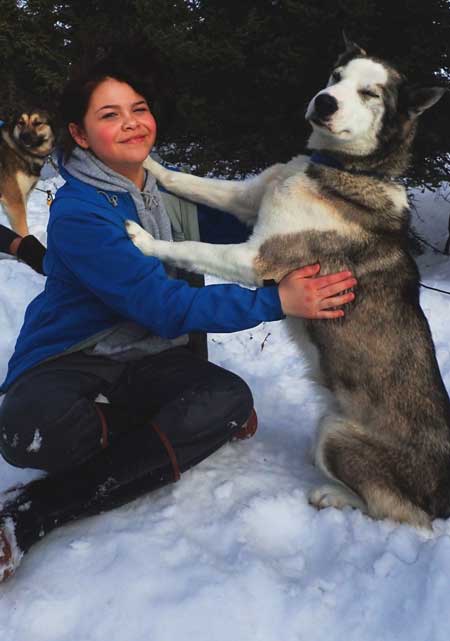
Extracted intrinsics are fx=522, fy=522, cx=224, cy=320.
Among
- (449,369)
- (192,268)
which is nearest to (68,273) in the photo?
(192,268)

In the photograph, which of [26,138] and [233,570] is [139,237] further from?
[26,138]

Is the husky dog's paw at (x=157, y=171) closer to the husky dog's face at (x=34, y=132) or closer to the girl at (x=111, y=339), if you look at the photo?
the girl at (x=111, y=339)

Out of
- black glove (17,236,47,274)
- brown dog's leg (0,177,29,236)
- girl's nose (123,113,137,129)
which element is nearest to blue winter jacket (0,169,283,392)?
girl's nose (123,113,137,129)

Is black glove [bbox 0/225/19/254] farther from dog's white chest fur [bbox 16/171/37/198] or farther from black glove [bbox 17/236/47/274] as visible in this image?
dog's white chest fur [bbox 16/171/37/198]

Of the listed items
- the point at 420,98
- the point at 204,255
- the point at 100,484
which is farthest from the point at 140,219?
the point at 420,98

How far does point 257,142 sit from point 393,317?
4.34 m

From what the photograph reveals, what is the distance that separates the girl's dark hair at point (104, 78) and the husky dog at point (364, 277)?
52cm

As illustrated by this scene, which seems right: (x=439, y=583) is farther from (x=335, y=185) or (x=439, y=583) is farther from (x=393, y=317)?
(x=335, y=185)

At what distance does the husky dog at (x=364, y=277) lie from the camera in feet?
6.89

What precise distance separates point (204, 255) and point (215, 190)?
491mm

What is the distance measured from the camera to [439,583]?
1.68m

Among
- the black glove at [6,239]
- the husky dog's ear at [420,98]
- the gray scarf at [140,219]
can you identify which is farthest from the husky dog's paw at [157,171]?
the black glove at [6,239]

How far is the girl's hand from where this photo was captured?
1.99 metres

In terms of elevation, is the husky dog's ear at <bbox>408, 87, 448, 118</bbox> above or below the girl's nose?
above
